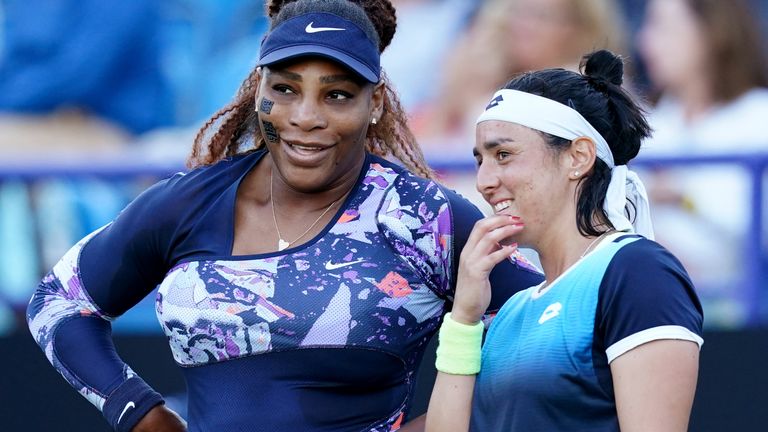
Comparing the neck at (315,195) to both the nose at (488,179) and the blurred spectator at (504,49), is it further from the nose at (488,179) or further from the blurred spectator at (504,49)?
the blurred spectator at (504,49)

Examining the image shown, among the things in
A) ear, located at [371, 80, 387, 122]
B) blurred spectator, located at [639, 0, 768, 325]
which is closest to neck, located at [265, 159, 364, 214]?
ear, located at [371, 80, 387, 122]

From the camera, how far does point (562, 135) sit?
100.0 inches

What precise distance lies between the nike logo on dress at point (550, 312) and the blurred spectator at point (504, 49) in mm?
3015

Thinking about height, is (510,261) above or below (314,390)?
above

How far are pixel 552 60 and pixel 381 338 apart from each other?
308 cm

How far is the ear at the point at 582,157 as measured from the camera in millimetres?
2537

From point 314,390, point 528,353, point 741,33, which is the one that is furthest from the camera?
point 741,33

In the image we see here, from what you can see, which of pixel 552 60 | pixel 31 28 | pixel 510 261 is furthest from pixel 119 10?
pixel 510 261

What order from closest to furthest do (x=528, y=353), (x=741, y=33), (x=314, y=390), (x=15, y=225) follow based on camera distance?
(x=528, y=353), (x=314, y=390), (x=15, y=225), (x=741, y=33)

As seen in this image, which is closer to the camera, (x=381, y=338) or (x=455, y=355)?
(x=455, y=355)

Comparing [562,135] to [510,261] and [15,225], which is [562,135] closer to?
[510,261]

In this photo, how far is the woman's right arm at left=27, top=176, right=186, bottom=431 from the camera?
291cm

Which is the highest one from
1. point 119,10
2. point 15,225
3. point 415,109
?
point 119,10

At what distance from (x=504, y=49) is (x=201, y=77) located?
4.45ft
